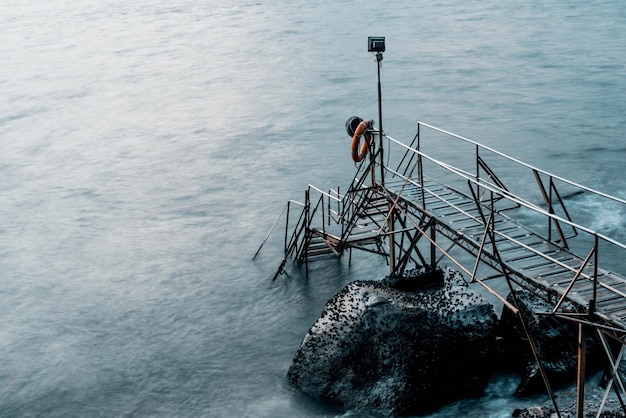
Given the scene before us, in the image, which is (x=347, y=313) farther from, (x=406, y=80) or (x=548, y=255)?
(x=406, y=80)

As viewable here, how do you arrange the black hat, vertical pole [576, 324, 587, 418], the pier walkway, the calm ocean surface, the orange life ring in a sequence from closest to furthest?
vertical pole [576, 324, 587, 418] → the pier walkway → the orange life ring → the black hat → the calm ocean surface

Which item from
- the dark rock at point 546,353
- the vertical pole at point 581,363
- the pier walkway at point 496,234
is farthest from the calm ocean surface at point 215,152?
the vertical pole at point 581,363

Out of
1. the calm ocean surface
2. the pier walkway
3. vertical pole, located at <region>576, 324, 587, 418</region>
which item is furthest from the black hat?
vertical pole, located at <region>576, 324, 587, 418</region>

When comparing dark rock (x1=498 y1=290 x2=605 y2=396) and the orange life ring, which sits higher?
the orange life ring

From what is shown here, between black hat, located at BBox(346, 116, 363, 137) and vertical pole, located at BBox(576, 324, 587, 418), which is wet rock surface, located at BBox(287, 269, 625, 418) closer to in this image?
vertical pole, located at BBox(576, 324, 587, 418)

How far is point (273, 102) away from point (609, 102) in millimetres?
21541

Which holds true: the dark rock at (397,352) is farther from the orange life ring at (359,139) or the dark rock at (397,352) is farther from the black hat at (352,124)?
the black hat at (352,124)

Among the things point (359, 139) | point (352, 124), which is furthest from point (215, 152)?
point (359, 139)

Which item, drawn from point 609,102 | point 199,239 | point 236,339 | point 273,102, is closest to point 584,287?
point 236,339

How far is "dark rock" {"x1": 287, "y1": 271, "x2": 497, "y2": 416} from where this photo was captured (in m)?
19.6

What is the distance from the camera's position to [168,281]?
1177 inches

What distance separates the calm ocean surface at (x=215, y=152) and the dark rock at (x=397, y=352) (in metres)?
0.68

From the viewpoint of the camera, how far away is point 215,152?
147 ft

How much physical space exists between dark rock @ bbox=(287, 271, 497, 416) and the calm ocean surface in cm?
68
